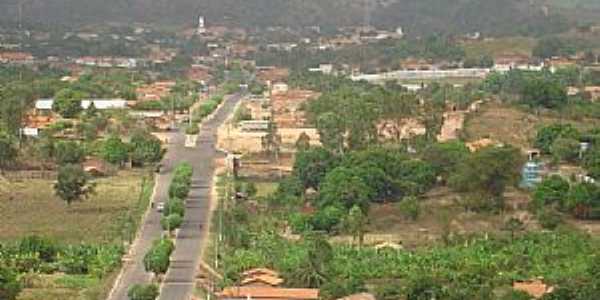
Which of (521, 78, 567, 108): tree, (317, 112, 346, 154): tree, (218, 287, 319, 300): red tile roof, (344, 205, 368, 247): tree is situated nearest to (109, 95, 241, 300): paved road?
(218, 287, 319, 300): red tile roof

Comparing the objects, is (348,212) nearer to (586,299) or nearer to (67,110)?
(586,299)

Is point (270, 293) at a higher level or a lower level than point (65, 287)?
higher

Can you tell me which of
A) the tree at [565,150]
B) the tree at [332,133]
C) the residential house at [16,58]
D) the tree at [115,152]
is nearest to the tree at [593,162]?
the tree at [565,150]

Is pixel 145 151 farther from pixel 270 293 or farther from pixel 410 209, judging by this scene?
pixel 270 293

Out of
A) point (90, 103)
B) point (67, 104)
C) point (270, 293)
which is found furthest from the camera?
point (90, 103)

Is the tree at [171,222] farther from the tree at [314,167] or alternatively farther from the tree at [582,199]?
the tree at [582,199]

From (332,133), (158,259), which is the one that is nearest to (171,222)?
(158,259)

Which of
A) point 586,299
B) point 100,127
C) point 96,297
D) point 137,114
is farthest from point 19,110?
point 586,299

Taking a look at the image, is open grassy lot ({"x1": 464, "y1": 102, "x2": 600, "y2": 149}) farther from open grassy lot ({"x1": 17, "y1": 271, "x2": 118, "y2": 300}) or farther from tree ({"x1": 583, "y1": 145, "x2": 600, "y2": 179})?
open grassy lot ({"x1": 17, "y1": 271, "x2": 118, "y2": 300})
